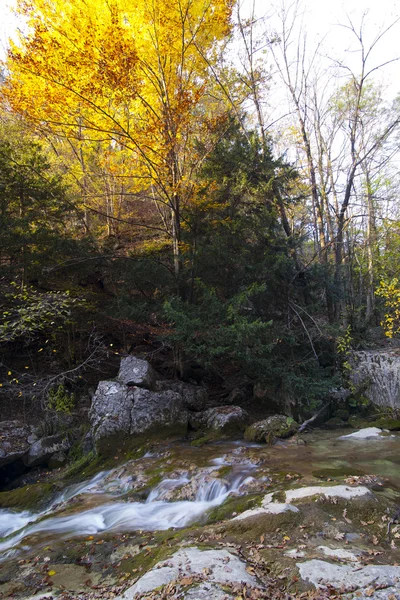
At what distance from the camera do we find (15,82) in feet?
27.4

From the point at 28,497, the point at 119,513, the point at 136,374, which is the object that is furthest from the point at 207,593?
the point at 136,374

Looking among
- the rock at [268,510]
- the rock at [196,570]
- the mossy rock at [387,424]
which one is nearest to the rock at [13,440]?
the rock at [268,510]

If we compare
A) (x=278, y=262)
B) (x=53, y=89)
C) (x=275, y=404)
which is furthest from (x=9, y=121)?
(x=275, y=404)

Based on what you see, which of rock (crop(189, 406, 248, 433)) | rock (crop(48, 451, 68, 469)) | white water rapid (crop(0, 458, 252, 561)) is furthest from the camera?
rock (crop(189, 406, 248, 433))

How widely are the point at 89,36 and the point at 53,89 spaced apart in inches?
52.2

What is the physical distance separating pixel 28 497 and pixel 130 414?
2.39 meters

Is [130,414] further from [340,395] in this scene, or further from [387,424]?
[387,424]

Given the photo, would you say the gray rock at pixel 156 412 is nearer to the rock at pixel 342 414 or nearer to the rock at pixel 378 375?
the rock at pixel 342 414

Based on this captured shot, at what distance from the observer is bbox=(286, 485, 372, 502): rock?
427 centimetres

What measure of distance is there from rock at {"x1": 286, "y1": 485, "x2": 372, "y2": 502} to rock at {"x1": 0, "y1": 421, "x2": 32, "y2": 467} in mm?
6110

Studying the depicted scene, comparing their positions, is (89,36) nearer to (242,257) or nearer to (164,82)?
(164,82)

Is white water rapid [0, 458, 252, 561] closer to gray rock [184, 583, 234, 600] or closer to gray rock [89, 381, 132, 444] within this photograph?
gray rock [89, 381, 132, 444]

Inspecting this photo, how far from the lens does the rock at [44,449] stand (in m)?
7.78

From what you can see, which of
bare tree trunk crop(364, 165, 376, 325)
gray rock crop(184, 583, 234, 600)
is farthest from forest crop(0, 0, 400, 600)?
bare tree trunk crop(364, 165, 376, 325)
